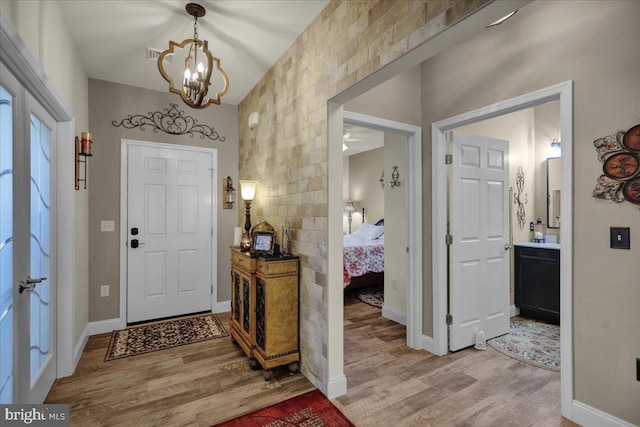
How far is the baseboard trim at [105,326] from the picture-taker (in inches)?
130

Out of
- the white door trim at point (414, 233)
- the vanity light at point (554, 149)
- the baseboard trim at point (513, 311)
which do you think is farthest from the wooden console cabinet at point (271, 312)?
the vanity light at point (554, 149)

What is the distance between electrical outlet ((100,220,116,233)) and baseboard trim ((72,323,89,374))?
1015mm

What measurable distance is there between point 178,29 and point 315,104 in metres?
1.29

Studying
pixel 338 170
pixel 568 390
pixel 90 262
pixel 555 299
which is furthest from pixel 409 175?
pixel 90 262

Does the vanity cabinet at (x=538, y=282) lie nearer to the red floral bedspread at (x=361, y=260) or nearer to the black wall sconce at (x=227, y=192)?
the red floral bedspread at (x=361, y=260)

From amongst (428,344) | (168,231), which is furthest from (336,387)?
(168,231)

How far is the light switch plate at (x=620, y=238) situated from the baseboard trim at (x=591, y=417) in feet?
3.29

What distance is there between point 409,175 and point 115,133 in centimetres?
329

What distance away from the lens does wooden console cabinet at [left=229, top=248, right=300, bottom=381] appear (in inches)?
92.7

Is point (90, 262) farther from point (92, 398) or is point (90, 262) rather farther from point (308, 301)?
point (308, 301)

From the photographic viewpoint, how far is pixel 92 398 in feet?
7.03

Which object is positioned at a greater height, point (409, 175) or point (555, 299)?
point (409, 175)

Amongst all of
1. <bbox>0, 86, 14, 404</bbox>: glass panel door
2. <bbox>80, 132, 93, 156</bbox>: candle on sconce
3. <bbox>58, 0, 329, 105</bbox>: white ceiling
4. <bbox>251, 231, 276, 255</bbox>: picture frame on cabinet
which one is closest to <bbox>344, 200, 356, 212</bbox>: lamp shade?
<bbox>58, 0, 329, 105</bbox>: white ceiling

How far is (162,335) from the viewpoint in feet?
10.6
